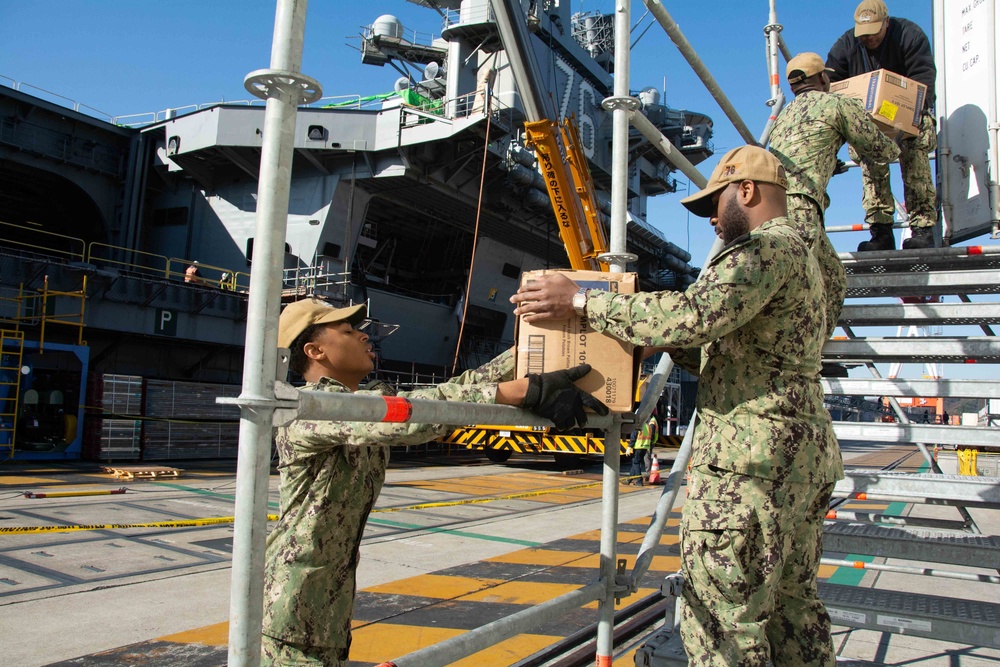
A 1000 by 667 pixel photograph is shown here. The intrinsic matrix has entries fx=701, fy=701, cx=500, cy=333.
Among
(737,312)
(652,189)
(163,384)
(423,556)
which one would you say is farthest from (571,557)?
(652,189)

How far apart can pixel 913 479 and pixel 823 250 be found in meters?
1.08

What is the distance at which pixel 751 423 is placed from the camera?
2029 millimetres

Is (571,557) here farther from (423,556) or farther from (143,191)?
(143,191)

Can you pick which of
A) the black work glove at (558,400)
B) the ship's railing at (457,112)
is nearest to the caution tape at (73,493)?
the black work glove at (558,400)

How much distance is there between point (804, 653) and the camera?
214 centimetres

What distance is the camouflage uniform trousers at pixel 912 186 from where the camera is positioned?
12.9 feet

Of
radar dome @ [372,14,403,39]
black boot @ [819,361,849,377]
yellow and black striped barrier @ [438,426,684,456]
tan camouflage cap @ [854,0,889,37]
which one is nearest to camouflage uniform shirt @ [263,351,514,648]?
black boot @ [819,361,849,377]

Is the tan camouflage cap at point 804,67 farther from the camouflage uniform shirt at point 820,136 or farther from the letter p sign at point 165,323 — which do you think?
the letter p sign at point 165,323

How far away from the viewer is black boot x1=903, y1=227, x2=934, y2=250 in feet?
12.8

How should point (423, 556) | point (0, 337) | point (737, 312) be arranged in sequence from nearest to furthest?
point (737, 312), point (423, 556), point (0, 337)

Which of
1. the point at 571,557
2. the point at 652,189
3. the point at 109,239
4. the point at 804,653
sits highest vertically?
the point at 652,189

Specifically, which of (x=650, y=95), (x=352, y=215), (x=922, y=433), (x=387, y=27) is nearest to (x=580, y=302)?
(x=922, y=433)

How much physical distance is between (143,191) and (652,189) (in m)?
21.6

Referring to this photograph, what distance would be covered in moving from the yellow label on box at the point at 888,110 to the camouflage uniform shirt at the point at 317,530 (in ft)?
9.77
